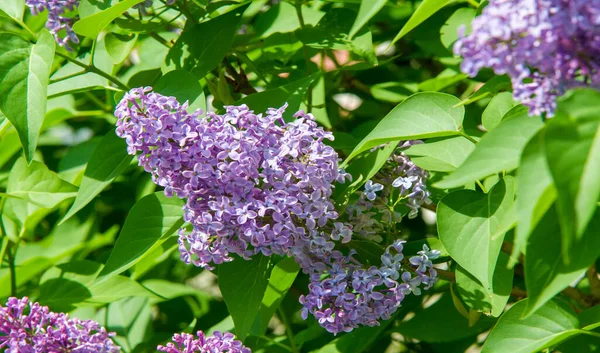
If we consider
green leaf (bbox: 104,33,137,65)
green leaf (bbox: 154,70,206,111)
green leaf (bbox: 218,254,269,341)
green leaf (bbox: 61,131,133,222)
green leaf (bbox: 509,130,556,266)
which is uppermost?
green leaf (bbox: 509,130,556,266)

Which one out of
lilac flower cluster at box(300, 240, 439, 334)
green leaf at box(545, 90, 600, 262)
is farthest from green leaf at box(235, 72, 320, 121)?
green leaf at box(545, 90, 600, 262)

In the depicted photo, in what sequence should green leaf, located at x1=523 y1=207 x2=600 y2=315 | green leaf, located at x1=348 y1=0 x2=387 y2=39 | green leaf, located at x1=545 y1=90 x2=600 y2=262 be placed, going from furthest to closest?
green leaf, located at x1=348 y1=0 x2=387 y2=39
green leaf, located at x1=523 y1=207 x2=600 y2=315
green leaf, located at x1=545 y1=90 x2=600 y2=262

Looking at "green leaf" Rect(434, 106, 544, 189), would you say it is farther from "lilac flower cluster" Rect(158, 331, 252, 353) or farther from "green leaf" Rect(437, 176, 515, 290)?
"lilac flower cluster" Rect(158, 331, 252, 353)

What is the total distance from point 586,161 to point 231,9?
3.59 feet

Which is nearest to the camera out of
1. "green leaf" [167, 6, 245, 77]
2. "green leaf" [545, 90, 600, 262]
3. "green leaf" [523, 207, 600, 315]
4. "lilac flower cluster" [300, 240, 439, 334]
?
"green leaf" [545, 90, 600, 262]

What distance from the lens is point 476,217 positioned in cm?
131

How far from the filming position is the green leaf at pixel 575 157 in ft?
2.56

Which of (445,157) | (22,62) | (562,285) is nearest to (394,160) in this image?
(445,157)

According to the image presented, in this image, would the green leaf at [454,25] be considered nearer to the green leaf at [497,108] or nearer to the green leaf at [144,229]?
the green leaf at [497,108]

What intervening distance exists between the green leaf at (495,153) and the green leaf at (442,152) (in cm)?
44

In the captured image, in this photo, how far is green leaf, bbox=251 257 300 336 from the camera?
1.56m

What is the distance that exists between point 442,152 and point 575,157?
669mm

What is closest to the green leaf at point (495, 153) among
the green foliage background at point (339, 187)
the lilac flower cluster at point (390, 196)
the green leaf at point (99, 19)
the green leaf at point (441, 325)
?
the green foliage background at point (339, 187)

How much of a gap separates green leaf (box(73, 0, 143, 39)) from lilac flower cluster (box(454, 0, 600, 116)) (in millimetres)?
752
